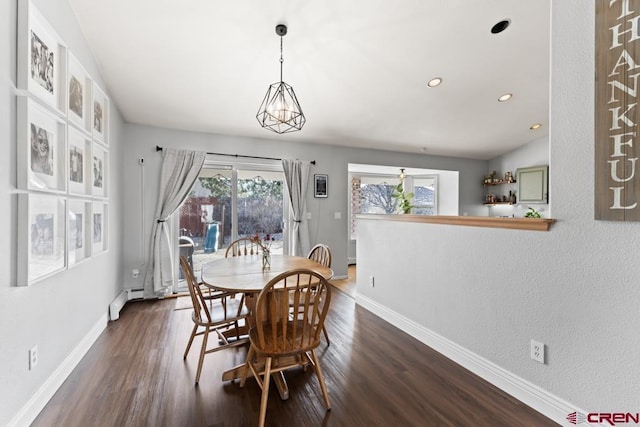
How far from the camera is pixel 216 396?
178 centimetres

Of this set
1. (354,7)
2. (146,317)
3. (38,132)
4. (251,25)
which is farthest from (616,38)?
(146,317)

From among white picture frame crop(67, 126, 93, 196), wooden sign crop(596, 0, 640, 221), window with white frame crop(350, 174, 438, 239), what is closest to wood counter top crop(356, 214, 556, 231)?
wooden sign crop(596, 0, 640, 221)

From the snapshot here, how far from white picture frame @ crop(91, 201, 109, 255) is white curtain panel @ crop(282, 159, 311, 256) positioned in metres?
2.44

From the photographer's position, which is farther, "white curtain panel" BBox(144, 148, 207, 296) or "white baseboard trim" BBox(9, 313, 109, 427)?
"white curtain panel" BBox(144, 148, 207, 296)

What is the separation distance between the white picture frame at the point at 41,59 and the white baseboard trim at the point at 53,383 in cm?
172

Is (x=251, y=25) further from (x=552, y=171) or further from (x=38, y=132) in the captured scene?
(x=552, y=171)

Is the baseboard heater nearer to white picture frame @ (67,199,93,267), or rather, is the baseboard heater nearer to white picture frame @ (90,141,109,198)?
white picture frame @ (67,199,93,267)

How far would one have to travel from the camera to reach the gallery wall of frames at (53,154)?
144 centimetres

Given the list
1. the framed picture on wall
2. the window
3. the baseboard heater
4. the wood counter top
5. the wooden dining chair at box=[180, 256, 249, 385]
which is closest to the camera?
the wood counter top

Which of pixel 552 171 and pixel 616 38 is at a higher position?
pixel 616 38

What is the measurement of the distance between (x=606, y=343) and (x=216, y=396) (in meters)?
2.24

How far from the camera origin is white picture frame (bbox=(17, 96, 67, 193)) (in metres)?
1.44

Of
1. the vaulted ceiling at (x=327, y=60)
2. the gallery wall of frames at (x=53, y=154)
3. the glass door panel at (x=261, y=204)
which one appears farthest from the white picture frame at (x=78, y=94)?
the glass door panel at (x=261, y=204)

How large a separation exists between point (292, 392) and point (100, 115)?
3.01 m
